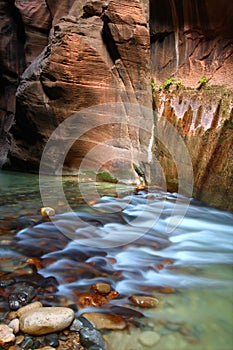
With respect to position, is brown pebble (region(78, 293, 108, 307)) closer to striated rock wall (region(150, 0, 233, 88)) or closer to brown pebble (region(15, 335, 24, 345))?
brown pebble (region(15, 335, 24, 345))

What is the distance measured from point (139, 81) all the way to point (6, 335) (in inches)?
291

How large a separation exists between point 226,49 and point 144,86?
245 centimetres

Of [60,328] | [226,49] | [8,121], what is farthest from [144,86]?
[8,121]

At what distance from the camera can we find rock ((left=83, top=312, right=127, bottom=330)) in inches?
69.4

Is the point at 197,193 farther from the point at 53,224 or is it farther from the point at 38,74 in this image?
the point at 38,74

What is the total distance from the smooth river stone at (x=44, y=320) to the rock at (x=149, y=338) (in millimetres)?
469

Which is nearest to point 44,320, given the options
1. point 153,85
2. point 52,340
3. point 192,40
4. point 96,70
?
point 52,340

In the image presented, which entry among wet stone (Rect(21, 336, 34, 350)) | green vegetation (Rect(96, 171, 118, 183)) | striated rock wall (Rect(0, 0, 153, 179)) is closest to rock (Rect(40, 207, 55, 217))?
wet stone (Rect(21, 336, 34, 350))

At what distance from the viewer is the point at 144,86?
7.73 meters

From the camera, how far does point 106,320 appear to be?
182 cm

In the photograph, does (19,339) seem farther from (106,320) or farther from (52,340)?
(106,320)

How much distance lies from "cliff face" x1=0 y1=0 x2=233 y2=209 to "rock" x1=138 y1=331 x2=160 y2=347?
3369mm

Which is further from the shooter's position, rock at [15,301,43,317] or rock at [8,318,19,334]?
rock at [15,301,43,317]

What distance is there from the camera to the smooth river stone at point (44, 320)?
1.63 metres
